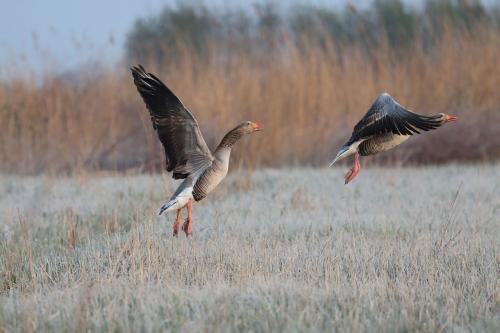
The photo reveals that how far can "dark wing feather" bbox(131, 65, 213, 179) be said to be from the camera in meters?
5.22

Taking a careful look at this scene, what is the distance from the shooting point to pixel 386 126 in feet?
18.4

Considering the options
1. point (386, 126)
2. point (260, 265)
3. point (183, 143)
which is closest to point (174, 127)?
point (183, 143)

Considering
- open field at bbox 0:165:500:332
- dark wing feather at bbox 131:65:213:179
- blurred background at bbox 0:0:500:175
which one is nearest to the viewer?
open field at bbox 0:165:500:332

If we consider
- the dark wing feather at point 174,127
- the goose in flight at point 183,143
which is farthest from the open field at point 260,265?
the dark wing feather at point 174,127

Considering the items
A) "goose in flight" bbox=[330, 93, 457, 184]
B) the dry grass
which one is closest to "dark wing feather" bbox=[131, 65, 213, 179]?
"goose in flight" bbox=[330, 93, 457, 184]

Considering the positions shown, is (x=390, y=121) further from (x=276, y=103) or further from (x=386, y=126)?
(x=276, y=103)

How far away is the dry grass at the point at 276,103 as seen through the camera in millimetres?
11742

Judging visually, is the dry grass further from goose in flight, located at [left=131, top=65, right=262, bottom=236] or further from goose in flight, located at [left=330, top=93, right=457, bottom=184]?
goose in flight, located at [left=131, top=65, right=262, bottom=236]

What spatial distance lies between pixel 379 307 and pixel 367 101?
9.01m

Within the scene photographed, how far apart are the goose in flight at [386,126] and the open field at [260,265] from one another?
57 centimetres

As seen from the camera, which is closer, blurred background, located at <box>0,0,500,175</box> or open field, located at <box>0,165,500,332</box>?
open field, located at <box>0,165,500,332</box>

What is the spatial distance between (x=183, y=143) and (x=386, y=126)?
1.46m

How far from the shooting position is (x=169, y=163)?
5578 mm

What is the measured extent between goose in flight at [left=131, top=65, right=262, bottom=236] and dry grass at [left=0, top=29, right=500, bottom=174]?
5.72 m
